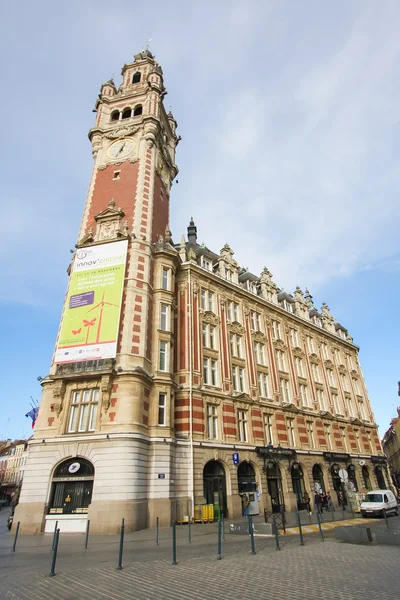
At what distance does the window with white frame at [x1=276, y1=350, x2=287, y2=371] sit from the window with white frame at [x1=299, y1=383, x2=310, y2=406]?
3.77 meters

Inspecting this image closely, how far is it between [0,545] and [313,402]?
35.2 m

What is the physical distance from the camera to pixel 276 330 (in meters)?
44.3

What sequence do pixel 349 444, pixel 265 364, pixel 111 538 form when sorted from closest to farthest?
1. pixel 111 538
2. pixel 265 364
3. pixel 349 444

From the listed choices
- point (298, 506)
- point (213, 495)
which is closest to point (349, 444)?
point (298, 506)

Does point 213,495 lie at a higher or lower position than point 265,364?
lower

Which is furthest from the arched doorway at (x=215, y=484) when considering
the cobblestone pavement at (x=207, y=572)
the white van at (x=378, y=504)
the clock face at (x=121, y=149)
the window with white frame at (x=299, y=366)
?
the clock face at (x=121, y=149)

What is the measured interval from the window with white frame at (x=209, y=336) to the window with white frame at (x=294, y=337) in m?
14.7

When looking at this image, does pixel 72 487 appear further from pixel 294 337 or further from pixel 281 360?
pixel 294 337

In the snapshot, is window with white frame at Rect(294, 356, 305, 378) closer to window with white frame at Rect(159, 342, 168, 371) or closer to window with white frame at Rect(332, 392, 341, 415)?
window with white frame at Rect(332, 392, 341, 415)

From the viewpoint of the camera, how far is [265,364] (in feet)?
130

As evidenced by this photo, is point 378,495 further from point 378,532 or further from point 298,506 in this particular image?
point 378,532

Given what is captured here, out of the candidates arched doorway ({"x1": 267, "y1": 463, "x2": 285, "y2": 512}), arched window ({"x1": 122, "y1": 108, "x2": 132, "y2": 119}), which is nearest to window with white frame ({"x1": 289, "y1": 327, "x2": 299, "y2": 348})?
arched doorway ({"x1": 267, "y1": 463, "x2": 285, "y2": 512})

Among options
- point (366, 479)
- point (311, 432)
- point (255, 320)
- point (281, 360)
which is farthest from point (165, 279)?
point (366, 479)

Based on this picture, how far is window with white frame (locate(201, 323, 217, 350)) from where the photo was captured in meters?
34.3
